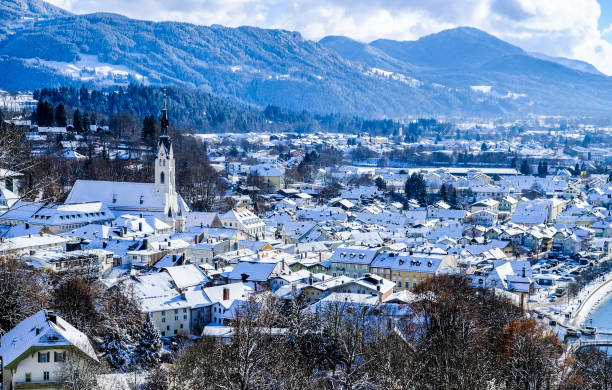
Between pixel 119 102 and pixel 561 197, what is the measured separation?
59.3 meters

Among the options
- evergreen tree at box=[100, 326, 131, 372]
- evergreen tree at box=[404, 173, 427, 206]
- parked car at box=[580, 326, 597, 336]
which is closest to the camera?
evergreen tree at box=[100, 326, 131, 372]

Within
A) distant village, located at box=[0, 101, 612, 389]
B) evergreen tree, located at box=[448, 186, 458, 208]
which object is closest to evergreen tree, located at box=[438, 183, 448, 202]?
evergreen tree, located at box=[448, 186, 458, 208]

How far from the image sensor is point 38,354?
59.1ft

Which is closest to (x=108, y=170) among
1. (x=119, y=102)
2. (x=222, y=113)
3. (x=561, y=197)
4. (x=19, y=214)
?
(x=19, y=214)

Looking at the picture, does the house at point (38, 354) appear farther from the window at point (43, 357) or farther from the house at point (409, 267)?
the house at point (409, 267)

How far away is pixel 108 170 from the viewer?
56.4 metres

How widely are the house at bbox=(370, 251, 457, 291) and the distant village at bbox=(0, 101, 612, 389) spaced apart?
0.07 m

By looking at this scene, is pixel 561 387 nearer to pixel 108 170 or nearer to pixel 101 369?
pixel 101 369

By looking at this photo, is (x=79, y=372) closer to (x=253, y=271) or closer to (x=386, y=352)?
(x=386, y=352)

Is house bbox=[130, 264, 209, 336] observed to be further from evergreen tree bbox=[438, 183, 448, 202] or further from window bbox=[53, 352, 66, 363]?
evergreen tree bbox=[438, 183, 448, 202]

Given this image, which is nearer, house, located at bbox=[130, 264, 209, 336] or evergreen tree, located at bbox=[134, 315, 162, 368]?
evergreen tree, located at bbox=[134, 315, 162, 368]

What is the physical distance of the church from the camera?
44312mm

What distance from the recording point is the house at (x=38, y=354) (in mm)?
17891

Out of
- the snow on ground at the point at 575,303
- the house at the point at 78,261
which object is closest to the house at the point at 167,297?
the house at the point at 78,261
